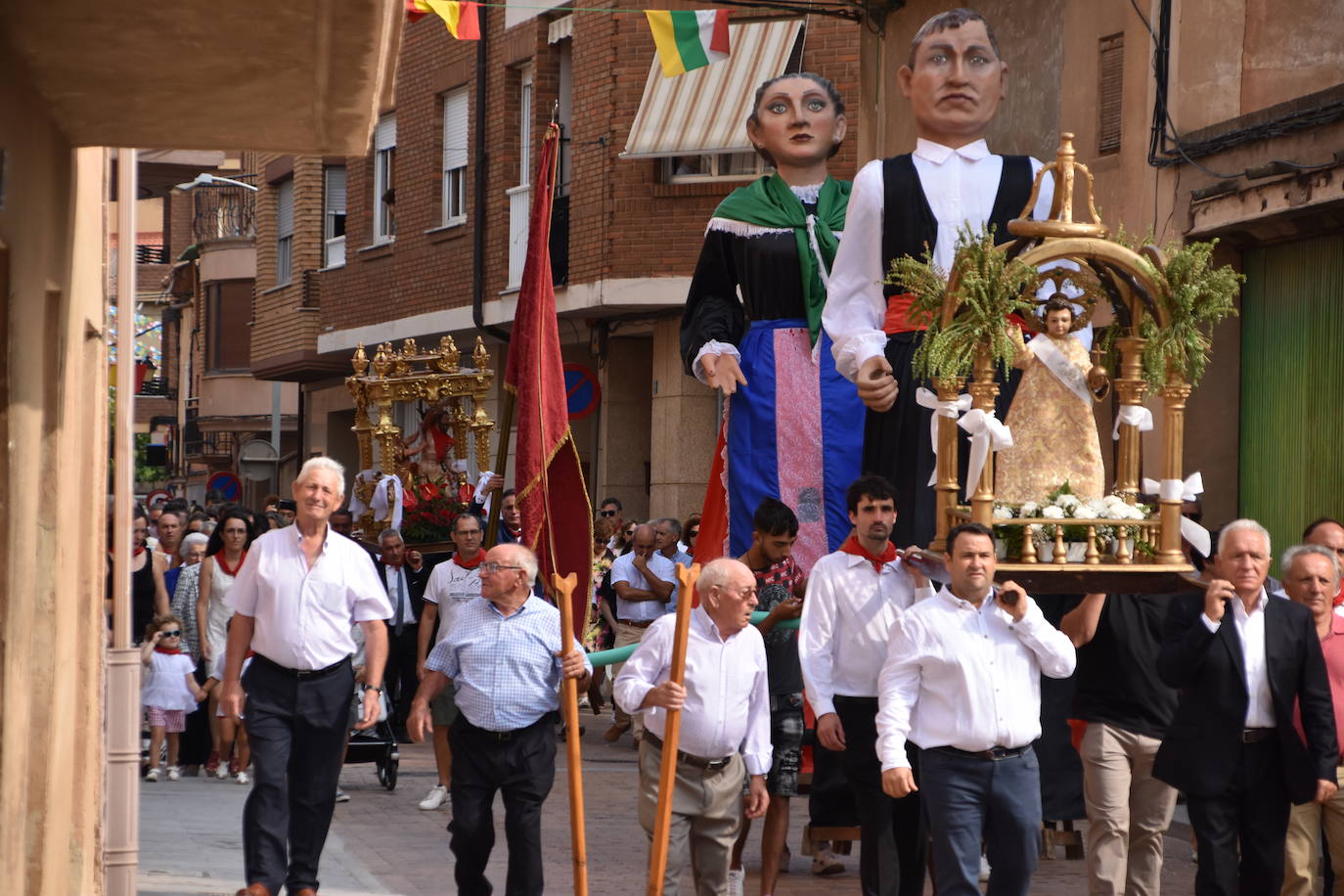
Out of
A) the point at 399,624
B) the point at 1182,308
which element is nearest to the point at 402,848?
the point at 399,624

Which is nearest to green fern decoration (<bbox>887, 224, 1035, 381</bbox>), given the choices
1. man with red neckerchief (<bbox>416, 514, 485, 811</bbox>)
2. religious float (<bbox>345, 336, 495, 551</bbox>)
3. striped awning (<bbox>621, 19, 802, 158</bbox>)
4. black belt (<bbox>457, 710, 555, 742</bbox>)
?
black belt (<bbox>457, 710, 555, 742</bbox>)

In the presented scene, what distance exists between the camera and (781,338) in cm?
883

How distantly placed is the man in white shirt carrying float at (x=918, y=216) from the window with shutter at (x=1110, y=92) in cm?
707

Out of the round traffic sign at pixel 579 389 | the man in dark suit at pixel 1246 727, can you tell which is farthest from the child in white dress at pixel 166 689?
the man in dark suit at pixel 1246 727

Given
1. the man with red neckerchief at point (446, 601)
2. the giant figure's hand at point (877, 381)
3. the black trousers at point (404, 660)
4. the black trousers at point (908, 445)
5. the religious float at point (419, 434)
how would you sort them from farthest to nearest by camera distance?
the religious float at point (419, 434) < the black trousers at point (404, 660) < the man with red neckerchief at point (446, 601) < the black trousers at point (908, 445) < the giant figure's hand at point (877, 381)

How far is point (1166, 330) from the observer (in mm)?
7227

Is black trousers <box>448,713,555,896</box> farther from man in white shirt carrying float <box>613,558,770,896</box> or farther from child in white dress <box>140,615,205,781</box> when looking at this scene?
child in white dress <box>140,615,205,781</box>

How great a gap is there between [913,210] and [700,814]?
2.40m

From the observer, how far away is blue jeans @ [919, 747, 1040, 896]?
7289mm

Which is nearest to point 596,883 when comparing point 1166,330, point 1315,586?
point 1315,586

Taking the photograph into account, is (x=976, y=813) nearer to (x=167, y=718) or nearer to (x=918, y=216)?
(x=918, y=216)

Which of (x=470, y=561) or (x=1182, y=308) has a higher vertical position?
(x=1182, y=308)

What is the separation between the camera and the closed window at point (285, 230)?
1348 inches

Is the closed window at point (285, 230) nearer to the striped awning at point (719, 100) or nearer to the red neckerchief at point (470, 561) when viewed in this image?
the striped awning at point (719, 100)
